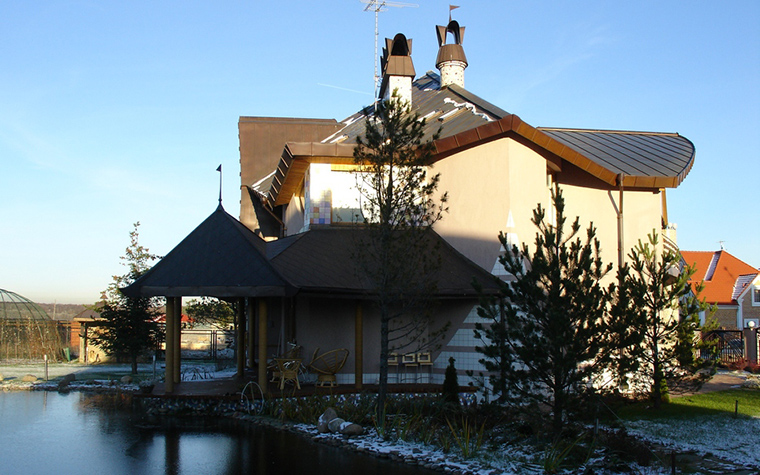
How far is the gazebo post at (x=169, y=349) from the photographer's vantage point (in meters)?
14.0

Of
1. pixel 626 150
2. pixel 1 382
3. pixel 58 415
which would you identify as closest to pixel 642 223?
pixel 626 150

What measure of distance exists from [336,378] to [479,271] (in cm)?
423

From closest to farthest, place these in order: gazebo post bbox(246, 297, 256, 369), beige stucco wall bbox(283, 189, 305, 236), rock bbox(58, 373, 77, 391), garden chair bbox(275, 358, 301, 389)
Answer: garden chair bbox(275, 358, 301, 389), gazebo post bbox(246, 297, 256, 369), rock bbox(58, 373, 77, 391), beige stucco wall bbox(283, 189, 305, 236)

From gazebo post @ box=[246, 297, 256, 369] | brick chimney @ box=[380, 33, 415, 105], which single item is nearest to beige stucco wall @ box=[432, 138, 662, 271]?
brick chimney @ box=[380, 33, 415, 105]

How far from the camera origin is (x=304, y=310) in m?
16.0

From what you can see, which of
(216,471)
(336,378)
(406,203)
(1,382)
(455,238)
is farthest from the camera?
(1,382)

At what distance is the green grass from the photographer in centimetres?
1323

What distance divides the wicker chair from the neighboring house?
94.4ft

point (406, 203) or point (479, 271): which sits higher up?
point (406, 203)

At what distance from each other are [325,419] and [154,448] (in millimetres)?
2803

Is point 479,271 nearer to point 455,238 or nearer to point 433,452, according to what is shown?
point 455,238

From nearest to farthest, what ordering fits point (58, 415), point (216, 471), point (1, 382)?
point (216, 471), point (58, 415), point (1, 382)

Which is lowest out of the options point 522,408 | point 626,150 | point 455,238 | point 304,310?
point 522,408

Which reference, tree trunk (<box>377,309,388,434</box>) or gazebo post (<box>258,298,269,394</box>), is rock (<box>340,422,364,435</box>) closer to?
tree trunk (<box>377,309,388,434</box>)
